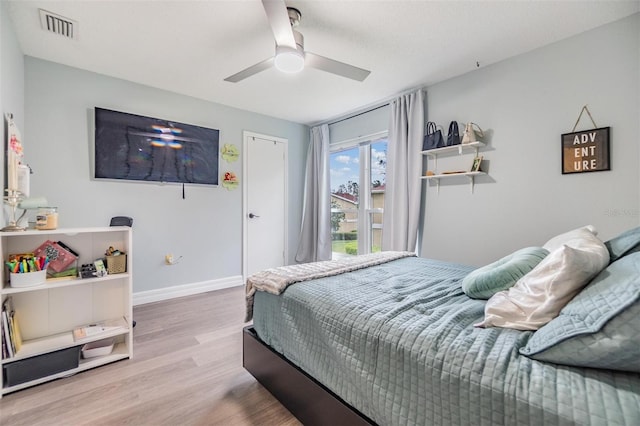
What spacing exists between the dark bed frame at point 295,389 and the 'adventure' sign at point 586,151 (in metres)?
2.38

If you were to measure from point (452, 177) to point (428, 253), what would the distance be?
850 millimetres

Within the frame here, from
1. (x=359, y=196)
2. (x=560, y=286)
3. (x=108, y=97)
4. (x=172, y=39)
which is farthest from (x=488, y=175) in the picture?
(x=108, y=97)

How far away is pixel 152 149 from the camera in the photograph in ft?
10.5

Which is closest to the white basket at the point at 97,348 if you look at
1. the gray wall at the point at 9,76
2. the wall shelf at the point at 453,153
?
the gray wall at the point at 9,76

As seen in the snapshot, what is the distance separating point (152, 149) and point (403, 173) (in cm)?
284

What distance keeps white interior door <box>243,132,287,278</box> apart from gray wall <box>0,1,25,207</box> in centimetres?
215

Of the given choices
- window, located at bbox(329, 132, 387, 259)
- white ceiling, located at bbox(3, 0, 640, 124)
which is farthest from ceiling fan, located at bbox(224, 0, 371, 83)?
window, located at bbox(329, 132, 387, 259)

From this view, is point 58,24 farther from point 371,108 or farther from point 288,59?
point 371,108

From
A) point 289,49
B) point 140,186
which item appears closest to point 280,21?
point 289,49

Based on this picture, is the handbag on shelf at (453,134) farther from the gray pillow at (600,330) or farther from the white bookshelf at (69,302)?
the white bookshelf at (69,302)

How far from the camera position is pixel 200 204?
3.60 meters

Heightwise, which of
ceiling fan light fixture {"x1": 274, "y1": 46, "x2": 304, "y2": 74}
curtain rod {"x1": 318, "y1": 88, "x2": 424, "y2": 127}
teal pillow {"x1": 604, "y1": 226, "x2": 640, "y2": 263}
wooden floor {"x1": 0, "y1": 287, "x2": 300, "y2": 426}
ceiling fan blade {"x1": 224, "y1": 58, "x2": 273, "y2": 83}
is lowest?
wooden floor {"x1": 0, "y1": 287, "x2": 300, "y2": 426}

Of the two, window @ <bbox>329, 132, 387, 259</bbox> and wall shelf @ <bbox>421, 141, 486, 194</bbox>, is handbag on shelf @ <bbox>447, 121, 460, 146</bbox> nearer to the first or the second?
wall shelf @ <bbox>421, 141, 486, 194</bbox>

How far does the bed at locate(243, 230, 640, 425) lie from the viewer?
0.73m
